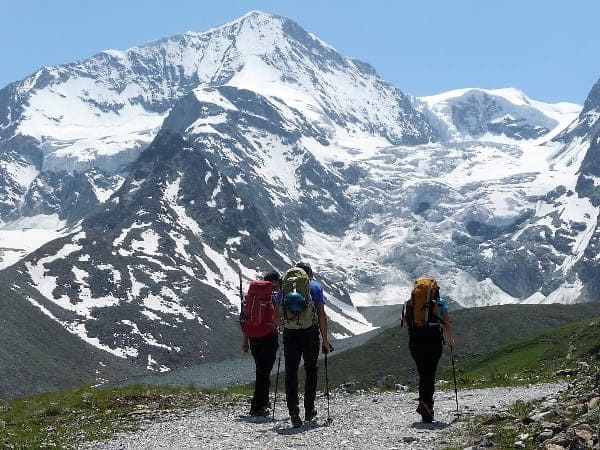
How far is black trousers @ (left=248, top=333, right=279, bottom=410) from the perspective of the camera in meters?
26.3

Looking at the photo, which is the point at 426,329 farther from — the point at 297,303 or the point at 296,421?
the point at 296,421

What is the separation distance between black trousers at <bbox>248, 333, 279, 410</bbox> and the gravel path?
699mm

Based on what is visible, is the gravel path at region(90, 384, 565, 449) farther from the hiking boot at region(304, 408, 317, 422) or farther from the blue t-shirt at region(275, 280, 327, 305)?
the blue t-shirt at region(275, 280, 327, 305)

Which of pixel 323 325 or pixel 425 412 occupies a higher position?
pixel 323 325

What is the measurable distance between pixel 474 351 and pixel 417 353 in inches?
6227

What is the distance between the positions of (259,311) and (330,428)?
472cm

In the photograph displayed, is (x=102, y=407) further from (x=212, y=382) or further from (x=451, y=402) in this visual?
(x=212, y=382)

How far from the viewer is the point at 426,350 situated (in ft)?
77.9

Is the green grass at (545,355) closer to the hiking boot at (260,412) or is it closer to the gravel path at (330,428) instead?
the gravel path at (330,428)

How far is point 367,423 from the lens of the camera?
77.6ft

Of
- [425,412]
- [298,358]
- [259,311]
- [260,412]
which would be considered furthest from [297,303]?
[260,412]

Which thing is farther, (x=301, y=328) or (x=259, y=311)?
(x=259, y=311)

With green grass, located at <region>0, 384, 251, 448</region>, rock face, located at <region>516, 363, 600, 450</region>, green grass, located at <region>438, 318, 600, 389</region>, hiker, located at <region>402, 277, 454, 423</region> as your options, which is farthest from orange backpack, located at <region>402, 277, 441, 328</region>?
green grass, located at <region>438, 318, 600, 389</region>

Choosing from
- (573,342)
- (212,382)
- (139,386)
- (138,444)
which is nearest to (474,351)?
(212,382)
